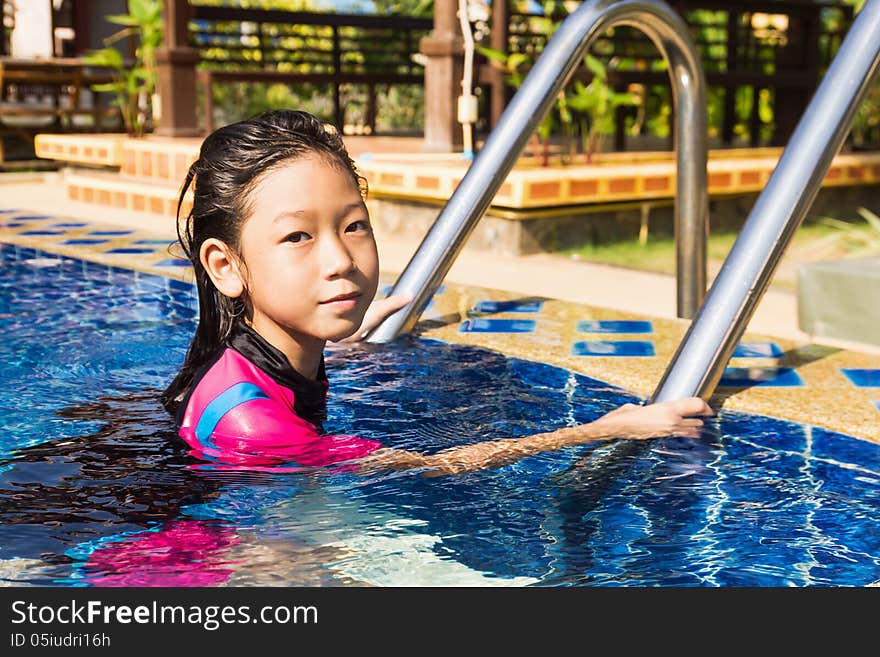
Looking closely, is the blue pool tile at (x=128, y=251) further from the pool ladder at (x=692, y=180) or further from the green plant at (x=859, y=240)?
the green plant at (x=859, y=240)

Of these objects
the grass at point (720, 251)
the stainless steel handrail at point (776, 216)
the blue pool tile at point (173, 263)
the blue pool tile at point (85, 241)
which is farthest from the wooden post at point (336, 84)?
the stainless steel handrail at point (776, 216)

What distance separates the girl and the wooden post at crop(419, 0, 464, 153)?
18.6 feet

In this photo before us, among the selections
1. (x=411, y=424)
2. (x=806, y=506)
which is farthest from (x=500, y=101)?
(x=806, y=506)

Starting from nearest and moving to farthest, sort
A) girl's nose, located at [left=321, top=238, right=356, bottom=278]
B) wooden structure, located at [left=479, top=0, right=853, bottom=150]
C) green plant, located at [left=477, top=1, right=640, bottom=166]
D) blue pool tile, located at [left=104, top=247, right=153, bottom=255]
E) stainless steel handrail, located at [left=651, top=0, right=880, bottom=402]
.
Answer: girl's nose, located at [left=321, top=238, right=356, bottom=278], stainless steel handrail, located at [left=651, top=0, right=880, bottom=402], blue pool tile, located at [left=104, top=247, right=153, bottom=255], green plant, located at [left=477, top=1, right=640, bottom=166], wooden structure, located at [left=479, top=0, right=853, bottom=150]

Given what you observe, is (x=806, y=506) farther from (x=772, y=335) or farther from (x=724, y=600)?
(x=772, y=335)

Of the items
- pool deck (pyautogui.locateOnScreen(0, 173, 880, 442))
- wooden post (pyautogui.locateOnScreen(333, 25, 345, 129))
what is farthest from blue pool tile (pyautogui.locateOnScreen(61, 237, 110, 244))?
wooden post (pyautogui.locateOnScreen(333, 25, 345, 129))

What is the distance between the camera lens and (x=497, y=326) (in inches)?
186

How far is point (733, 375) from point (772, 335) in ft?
2.87

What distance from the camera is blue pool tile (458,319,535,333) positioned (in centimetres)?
463

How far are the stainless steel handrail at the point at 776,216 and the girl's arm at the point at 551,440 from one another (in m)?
0.12

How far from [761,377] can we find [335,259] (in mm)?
1792

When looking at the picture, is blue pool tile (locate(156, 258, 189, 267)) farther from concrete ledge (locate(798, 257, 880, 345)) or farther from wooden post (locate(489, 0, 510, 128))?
wooden post (locate(489, 0, 510, 128))

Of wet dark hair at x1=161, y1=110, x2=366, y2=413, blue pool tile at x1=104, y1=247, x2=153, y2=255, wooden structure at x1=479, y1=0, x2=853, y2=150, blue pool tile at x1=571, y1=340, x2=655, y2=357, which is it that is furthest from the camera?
wooden structure at x1=479, y1=0, x2=853, y2=150

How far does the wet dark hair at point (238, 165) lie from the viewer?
2682mm
